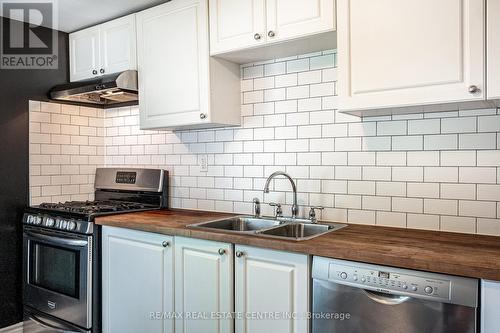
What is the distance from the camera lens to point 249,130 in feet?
8.44

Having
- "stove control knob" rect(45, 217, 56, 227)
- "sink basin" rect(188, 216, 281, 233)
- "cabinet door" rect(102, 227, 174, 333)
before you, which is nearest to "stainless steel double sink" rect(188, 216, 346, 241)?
"sink basin" rect(188, 216, 281, 233)

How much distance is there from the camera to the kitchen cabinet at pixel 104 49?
276cm

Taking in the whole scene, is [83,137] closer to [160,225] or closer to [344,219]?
[160,225]

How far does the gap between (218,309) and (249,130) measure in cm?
114

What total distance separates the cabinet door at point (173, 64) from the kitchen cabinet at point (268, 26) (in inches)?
4.6

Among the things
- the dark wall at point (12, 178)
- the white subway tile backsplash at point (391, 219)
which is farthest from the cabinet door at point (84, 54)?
the white subway tile backsplash at point (391, 219)

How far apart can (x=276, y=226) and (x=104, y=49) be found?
1857 mm

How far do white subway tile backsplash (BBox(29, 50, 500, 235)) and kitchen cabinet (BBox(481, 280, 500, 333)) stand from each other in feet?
2.09

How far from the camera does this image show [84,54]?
10.00ft

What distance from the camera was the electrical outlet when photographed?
9.12 feet

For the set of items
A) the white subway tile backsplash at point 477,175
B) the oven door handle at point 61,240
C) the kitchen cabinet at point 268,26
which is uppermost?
the kitchen cabinet at point 268,26

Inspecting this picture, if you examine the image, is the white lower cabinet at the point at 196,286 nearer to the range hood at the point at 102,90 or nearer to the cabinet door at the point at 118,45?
the range hood at the point at 102,90

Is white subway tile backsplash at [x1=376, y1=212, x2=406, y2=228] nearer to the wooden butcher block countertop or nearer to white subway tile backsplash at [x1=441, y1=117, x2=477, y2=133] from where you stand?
the wooden butcher block countertop

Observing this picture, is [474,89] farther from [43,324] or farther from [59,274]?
[43,324]
